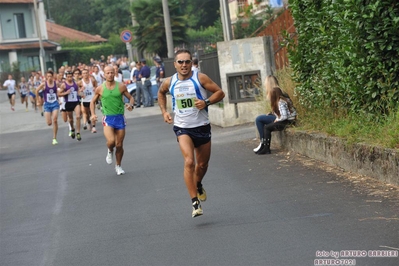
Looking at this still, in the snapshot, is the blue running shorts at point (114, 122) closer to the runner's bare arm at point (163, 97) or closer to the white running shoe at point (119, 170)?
the white running shoe at point (119, 170)

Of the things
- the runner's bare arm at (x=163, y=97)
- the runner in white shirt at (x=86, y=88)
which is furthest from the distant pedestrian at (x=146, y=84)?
the runner's bare arm at (x=163, y=97)

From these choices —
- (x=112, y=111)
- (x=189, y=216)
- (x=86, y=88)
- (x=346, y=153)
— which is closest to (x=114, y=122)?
(x=112, y=111)

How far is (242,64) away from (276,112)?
5.77 meters

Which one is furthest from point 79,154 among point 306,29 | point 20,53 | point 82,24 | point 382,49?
point 82,24

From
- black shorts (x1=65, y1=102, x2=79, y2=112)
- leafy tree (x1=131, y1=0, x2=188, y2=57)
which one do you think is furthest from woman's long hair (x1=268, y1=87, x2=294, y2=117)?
leafy tree (x1=131, y1=0, x2=188, y2=57)

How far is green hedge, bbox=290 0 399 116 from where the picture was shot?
10.9 m

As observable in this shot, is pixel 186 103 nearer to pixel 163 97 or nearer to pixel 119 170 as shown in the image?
pixel 163 97

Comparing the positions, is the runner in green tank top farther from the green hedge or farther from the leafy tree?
the leafy tree

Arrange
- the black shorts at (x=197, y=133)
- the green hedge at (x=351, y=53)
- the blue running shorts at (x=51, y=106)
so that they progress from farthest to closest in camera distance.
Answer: the blue running shorts at (x=51, y=106) → the green hedge at (x=351, y=53) → the black shorts at (x=197, y=133)

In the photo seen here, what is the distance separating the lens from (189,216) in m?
9.74

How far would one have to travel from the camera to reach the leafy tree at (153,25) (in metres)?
40.6

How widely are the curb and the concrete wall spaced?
5295 millimetres

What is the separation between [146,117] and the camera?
1161 inches

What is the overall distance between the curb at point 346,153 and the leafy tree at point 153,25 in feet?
86.2
